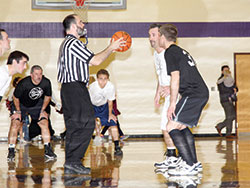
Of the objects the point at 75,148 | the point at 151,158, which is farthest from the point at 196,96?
the point at 151,158

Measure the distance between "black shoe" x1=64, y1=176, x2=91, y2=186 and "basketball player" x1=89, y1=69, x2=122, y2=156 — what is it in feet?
8.18

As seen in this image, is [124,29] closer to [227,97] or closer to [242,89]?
[227,97]

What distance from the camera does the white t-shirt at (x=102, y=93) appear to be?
7941mm

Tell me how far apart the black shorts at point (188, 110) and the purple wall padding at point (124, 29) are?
22.5 ft

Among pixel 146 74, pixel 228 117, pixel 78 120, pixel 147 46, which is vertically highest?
pixel 147 46

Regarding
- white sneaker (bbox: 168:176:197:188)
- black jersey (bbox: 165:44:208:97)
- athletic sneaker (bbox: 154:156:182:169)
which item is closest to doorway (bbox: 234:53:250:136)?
athletic sneaker (bbox: 154:156:182:169)

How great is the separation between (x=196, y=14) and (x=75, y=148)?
746 centimetres

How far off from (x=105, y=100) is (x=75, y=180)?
11.0 ft

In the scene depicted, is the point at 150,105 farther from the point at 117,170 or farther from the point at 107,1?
the point at 117,170

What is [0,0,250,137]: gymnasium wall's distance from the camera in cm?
1177

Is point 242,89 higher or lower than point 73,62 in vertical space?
lower

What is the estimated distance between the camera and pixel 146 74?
12016 millimetres

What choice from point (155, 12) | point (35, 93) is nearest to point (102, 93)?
point (35, 93)

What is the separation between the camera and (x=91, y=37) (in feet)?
38.9
